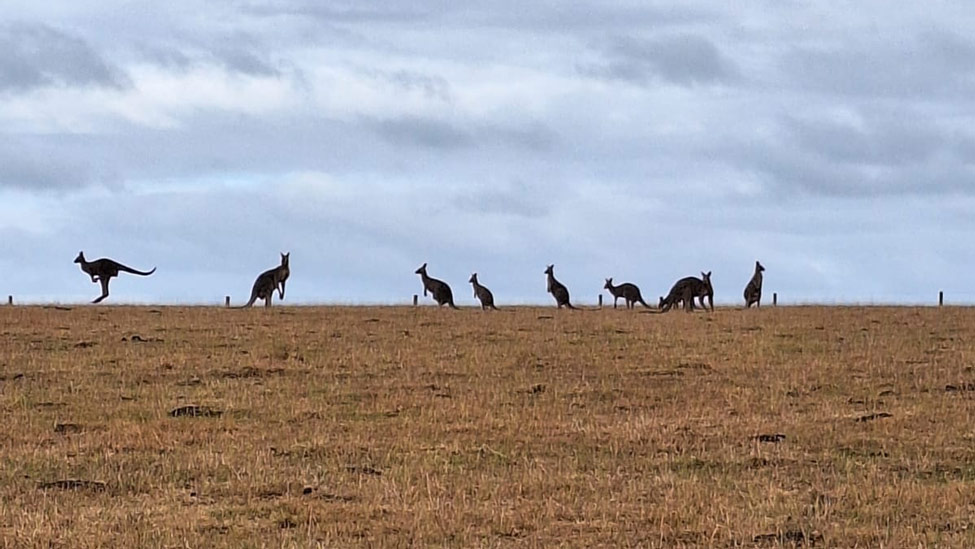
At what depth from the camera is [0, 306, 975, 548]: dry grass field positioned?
11.6 metres

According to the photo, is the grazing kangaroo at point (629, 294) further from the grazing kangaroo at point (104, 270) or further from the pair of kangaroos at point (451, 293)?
the grazing kangaroo at point (104, 270)

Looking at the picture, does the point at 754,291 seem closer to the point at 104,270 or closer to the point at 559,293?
the point at 559,293

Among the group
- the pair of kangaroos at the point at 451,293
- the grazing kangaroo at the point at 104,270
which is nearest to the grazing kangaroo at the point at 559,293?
the pair of kangaroos at the point at 451,293

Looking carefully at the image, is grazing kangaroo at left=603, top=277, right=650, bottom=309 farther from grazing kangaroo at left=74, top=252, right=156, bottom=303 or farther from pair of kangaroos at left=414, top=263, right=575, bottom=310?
grazing kangaroo at left=74, top=252, right=156, bottom=303

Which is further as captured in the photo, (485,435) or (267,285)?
(267,285)

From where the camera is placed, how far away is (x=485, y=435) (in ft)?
54.3

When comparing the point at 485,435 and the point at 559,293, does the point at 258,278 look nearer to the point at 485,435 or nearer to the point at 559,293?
the point at 559,293

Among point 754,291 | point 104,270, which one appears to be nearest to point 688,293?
point 754,291

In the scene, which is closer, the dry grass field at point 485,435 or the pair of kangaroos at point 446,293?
the dry grass field at point 485,435

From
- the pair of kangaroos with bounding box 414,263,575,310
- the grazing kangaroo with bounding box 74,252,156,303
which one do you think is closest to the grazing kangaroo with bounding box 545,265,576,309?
the pair of kangaroos with bounding box 414,263,575,310

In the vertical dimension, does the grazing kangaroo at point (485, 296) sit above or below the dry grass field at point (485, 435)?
above

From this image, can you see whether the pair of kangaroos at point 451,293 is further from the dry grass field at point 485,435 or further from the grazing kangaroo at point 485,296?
the dry grass field at point 485,435

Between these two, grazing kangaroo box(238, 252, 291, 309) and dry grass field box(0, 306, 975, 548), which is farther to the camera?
grazing kangaroo box(238, 252, 291, 309)

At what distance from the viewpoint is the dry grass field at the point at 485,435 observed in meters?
11.6
